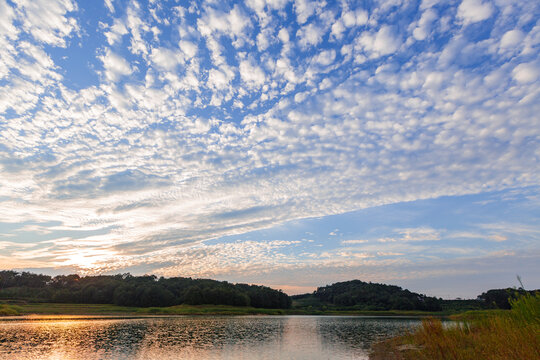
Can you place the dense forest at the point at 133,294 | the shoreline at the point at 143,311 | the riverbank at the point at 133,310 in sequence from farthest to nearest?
the dense forest at the point at 133,294, the shoreline at the point at 143,311, the riverbank at the point at 133,310

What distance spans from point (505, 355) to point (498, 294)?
187546 mm

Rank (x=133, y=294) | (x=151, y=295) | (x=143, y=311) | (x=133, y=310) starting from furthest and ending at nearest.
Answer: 1. (x=151, y=295)
2. (x=133, y=294)
3. (x=143, y=311)
4. (x=133, y=310)

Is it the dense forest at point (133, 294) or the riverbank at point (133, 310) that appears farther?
the dense forest at point (133, 294)

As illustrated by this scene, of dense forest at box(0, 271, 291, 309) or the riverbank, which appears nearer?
the riverbank

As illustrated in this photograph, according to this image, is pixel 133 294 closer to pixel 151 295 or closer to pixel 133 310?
pixel 151 295

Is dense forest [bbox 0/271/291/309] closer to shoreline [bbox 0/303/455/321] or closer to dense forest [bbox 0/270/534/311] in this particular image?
dense forest [bbox 0/270/534/311]

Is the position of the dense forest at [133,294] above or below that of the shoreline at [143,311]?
above

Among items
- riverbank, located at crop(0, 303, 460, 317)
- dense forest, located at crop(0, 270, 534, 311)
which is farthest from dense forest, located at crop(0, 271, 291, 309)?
riverbank, located at crop(0, 303, 460, 317)

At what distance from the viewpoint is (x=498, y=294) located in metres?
159

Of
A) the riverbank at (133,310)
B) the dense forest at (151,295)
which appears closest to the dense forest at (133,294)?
the dense forest at (151,295)

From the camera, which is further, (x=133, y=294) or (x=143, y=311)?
(x=133, y=294)

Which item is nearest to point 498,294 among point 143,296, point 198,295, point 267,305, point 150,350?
point 267,305

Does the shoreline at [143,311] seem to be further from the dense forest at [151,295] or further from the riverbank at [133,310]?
the dense forest at [151,295]

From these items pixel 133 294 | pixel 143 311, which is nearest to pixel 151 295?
pixel 133 294
